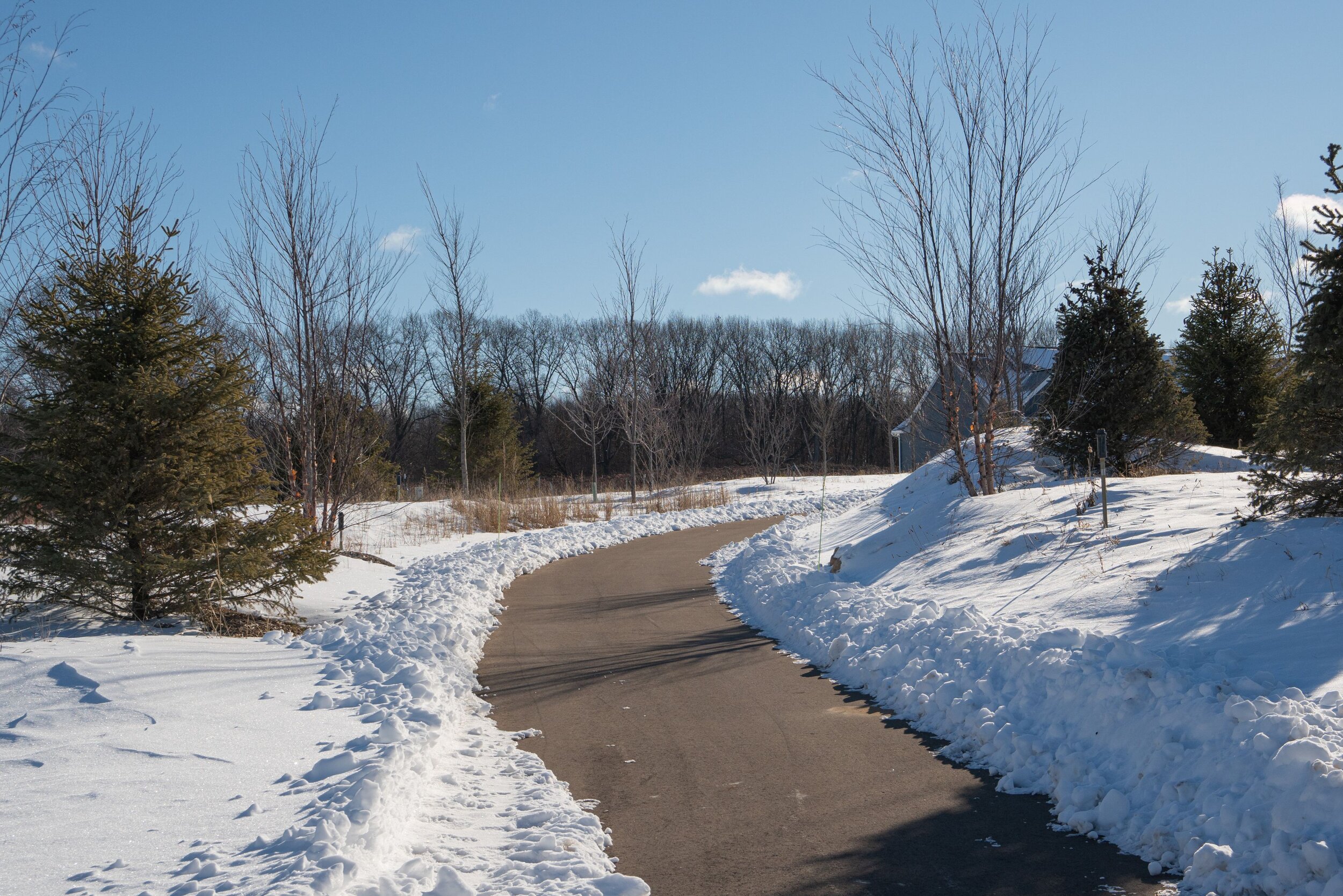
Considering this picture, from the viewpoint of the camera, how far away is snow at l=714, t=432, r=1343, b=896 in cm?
407

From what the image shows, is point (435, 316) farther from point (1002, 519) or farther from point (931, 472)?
point (1002, 519)

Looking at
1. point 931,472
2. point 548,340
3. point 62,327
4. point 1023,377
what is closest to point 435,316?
point 548,340

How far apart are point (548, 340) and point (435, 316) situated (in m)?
10.8

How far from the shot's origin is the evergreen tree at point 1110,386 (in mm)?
15000

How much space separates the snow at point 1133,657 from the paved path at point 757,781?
0.31 m

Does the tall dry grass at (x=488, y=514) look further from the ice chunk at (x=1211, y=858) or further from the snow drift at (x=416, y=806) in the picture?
the ice chunk at (x=1211, y=858)

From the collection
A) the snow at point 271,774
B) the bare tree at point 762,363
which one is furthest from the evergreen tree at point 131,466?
the bare tree at point 762,363

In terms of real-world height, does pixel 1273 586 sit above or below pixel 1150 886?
above

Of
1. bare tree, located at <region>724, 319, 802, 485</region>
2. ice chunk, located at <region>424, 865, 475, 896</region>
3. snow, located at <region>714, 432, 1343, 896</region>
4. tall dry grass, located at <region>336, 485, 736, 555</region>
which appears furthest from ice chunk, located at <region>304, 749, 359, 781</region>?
bare tree, located at <region>724, 319, 802, 485</region>

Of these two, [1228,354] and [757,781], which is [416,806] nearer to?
[757,781]

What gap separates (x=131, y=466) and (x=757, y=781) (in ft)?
23.8

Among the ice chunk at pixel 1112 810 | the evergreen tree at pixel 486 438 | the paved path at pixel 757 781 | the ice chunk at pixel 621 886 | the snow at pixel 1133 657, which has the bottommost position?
the paved path at pixel 757 781

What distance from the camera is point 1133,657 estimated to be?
5.67 m

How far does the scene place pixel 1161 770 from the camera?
15.3 feet
